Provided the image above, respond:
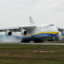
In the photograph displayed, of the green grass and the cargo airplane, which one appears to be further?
the cargo airplane

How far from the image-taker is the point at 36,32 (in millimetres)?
61344

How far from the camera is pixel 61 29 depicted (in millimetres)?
70000

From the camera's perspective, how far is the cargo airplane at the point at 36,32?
192 ft

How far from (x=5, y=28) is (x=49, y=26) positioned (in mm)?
12186

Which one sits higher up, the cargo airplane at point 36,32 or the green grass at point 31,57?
the cargo airplane at point 36,32

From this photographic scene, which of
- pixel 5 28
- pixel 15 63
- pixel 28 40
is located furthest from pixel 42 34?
pixel 15 63

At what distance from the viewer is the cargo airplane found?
192 ft

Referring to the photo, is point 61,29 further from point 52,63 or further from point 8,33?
point 52,63

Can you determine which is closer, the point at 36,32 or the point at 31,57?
the point at 31,57

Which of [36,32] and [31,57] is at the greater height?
[36,32]

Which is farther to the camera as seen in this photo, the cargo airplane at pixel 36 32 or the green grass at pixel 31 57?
the cargo airplane at pixel 36 32

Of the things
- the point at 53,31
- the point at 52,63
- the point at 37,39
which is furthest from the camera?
the point at 37,39

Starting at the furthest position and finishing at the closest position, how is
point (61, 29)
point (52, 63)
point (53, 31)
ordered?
point (61, 29) < point (53, 31) < point (52, 63)

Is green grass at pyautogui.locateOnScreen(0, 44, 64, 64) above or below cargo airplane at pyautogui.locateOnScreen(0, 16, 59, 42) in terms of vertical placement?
below
